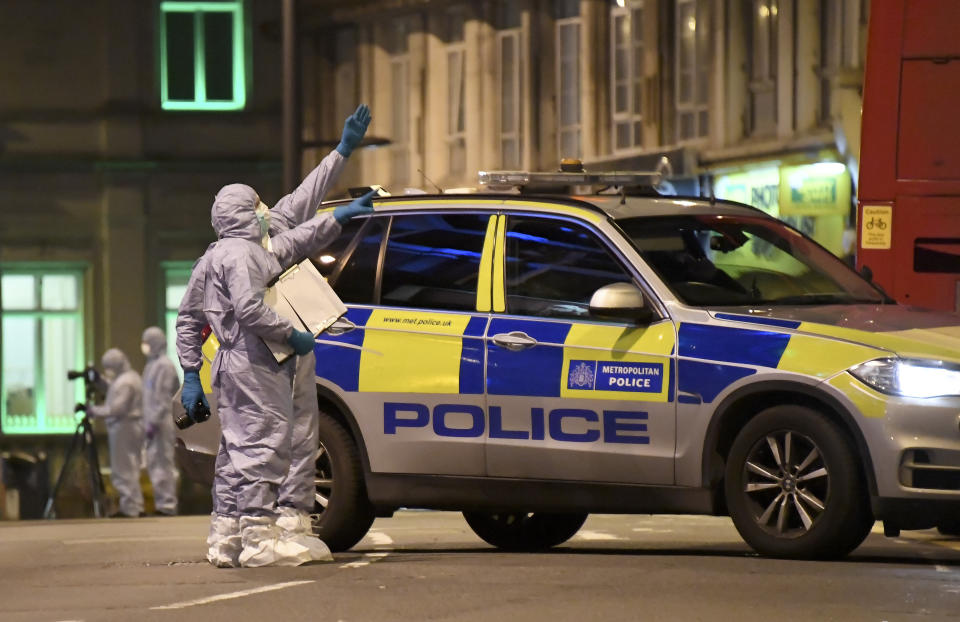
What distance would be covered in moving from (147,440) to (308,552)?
15.1 m

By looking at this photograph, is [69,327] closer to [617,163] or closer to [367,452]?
[617,163]

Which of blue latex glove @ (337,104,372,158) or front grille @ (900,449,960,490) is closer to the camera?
front grille @ (900,449,960,490)

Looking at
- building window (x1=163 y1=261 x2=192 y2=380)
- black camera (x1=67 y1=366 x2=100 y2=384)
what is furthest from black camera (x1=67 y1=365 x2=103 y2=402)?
building window (x1=163 y1=261 x2=192 y2=380)

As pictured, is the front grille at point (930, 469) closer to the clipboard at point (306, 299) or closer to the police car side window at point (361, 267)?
the clipboard at point (306, 299)

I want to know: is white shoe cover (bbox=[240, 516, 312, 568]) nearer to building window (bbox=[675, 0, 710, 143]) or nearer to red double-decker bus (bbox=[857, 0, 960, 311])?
red double-decker bus (bbox=[857, 0, 960, 311])

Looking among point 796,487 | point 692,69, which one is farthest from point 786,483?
point 692,69

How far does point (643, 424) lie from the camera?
962 centimetres

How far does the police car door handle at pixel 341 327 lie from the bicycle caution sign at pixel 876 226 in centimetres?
378

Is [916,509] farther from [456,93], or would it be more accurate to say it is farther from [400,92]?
[400,92]

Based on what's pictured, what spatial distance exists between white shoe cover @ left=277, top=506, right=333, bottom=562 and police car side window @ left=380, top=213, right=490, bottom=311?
47.2 inches

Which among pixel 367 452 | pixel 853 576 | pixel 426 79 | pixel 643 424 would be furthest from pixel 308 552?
pixel 426 79

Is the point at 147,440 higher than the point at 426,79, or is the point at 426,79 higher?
the point at 426,79

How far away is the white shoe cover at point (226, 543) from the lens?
9750 millimetres

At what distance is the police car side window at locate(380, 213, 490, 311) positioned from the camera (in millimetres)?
10312
